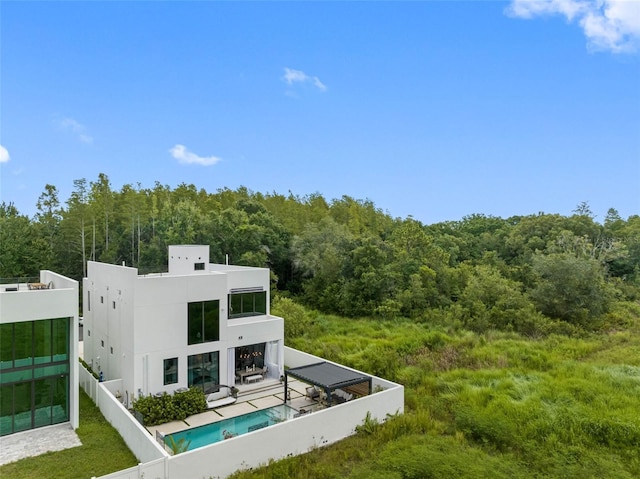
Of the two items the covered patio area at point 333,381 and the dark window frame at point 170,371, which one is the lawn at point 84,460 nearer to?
the dark window frame at point 170,371

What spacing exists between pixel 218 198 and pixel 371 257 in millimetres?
20669

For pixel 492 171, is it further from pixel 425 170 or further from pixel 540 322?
pixel 540 322

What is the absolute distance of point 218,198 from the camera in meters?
41.4

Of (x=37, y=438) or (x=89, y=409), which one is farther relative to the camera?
(x=89, y=409)

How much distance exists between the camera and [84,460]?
8.74 meters

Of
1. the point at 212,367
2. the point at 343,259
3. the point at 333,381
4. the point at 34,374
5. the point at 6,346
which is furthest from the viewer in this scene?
the point at 343,259

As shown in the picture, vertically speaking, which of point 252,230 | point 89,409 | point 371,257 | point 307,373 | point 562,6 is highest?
point 562,6

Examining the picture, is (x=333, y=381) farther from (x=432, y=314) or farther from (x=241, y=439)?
(x=432, y=314)

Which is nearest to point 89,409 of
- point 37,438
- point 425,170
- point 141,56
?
point 37,438

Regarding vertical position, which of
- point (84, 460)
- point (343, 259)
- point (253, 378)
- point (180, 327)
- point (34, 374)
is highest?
point (343, 259)

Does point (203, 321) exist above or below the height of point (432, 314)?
above

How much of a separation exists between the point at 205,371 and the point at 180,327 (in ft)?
5.62

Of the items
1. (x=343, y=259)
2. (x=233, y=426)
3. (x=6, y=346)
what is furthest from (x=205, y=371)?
(x=343, y=259)

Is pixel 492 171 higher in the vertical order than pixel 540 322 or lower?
higher
